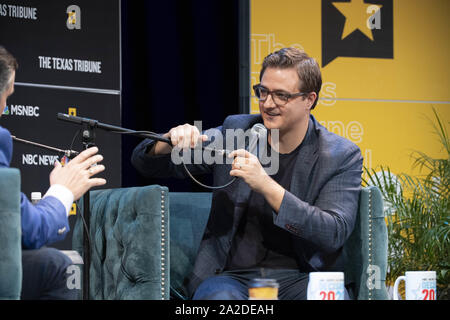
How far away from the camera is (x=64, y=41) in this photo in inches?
167

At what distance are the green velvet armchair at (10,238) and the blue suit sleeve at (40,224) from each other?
33mm

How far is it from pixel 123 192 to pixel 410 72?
314cm

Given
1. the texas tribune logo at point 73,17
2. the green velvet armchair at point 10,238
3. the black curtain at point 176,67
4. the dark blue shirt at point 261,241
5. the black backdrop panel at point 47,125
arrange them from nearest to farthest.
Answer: the green velvet armchair at point 10,238 < the dark blue shirt at point 261,241 < the black backdrop panel at point 47,125 < the texas tribune logo at point 73,17 < the black curtain at point 176,67

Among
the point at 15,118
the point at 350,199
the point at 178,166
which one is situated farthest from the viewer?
the point at 15,118

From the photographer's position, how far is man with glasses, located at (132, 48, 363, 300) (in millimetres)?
2504

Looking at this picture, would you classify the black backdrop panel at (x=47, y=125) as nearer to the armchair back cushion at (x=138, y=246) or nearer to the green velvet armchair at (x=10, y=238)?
the armchair back cushion at (x=138, y=246)

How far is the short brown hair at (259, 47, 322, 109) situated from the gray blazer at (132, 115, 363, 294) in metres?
0.19

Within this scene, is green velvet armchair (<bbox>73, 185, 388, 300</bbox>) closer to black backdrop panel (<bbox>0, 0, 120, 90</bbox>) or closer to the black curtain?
black backdrop panel (<bbox>0, 0, 120, 90</bbox>)

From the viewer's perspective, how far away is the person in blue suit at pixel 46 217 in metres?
1.99

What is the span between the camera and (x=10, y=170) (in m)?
1.99

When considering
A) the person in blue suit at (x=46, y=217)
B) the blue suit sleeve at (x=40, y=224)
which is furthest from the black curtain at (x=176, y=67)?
the blue suit sleeve at (x=40, y=224)

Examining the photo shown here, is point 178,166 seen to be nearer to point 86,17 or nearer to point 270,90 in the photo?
point 270,90

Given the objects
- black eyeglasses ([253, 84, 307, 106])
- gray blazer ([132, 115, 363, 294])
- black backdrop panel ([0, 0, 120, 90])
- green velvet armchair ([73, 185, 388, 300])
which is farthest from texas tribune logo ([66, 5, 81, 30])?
black eyeglasses ([253, 84, 307, 106])
